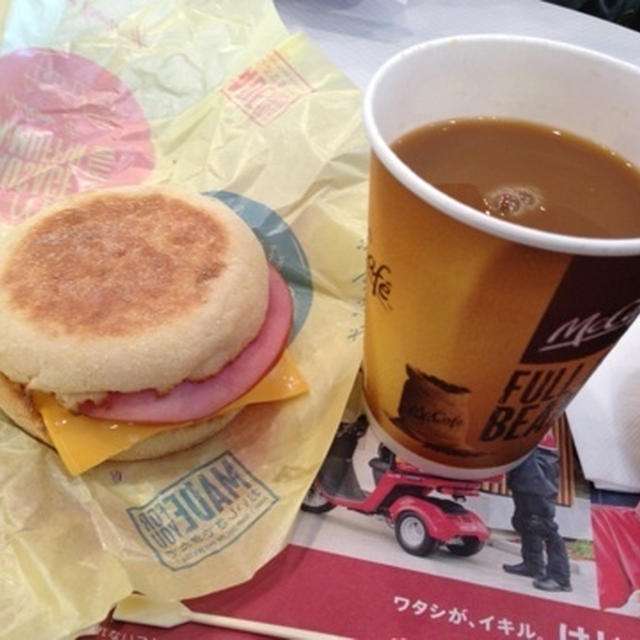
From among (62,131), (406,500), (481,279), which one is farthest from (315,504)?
(62,131)

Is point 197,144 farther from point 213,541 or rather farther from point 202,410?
point 213,541

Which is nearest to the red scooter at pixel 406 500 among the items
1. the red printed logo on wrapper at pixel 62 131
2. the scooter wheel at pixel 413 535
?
the scooter wheel at pixel 413 535

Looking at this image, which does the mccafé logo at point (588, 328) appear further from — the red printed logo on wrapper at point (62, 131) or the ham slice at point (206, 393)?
the red printed logo on wrapper at point (62, 131)

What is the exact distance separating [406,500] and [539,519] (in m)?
0.13

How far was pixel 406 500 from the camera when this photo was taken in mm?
798

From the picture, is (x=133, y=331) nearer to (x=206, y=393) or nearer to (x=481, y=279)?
(x=206, y=393)

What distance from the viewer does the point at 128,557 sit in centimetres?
76

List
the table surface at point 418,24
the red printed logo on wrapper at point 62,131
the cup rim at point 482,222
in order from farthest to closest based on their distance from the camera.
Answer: the table surface at point 418,24 < the red printed logo on wrapper at point 62,131 < the cup rim at point 482,222

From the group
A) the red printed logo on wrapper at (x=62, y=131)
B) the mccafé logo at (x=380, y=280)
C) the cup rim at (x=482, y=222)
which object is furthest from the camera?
the red printed logo on wrapper at (x=62, y=131)

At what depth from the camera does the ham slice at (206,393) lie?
0.79 metres

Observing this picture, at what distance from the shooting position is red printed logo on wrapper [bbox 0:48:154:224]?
110 cm

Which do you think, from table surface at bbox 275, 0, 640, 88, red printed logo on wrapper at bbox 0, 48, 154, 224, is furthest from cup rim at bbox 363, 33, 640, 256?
table surface at bbox 275, 0, 640, 88

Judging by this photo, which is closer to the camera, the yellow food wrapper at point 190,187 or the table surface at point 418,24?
the yellow food wrapper at point 190,187

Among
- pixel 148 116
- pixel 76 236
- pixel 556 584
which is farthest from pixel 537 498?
pixel 148 116
